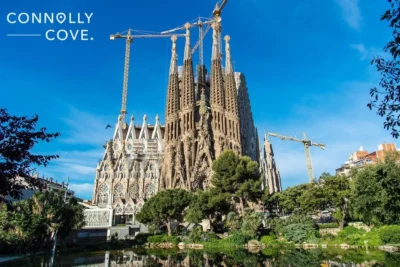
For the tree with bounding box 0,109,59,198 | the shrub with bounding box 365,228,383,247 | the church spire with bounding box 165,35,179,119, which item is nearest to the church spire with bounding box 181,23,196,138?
the church spire with bounding box 165,35,179,119

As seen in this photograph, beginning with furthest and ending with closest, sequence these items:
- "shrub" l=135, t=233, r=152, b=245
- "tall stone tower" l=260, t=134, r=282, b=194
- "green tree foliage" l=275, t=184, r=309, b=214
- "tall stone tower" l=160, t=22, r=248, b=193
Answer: "tall stone tower" l=260, t=134, r=282, b=194 < "tall stone tower" l=160, t=22, r=248, b=193 < "green tree foliage" l=275, t=184, r=309, b=214 < "shrub" l=135, t=233, r=152, b=245

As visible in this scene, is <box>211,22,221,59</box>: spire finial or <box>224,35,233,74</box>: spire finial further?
<box>211,22,221,59</box>: spire finial

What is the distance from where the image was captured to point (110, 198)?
7050 cm

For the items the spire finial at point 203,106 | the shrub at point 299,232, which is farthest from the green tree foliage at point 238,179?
the spire finial at point 203,106

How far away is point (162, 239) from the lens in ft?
119

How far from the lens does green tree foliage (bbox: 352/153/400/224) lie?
25297 millimetres

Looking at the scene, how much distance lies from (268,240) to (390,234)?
1155cm

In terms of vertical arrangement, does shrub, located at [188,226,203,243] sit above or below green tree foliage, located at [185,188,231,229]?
below

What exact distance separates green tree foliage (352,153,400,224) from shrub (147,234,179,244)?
19.9 meters

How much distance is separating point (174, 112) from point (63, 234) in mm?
42232

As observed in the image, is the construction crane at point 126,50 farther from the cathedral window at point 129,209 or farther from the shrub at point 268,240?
the shrub at point 268,240

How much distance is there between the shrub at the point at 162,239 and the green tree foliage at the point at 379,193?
65.4 feet

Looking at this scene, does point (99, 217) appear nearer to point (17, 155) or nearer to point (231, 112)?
point (231, 112)

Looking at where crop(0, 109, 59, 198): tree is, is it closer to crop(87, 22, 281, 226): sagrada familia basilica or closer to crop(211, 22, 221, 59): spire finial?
crop(87, 22, 281, 226): sagrada familia basilica
